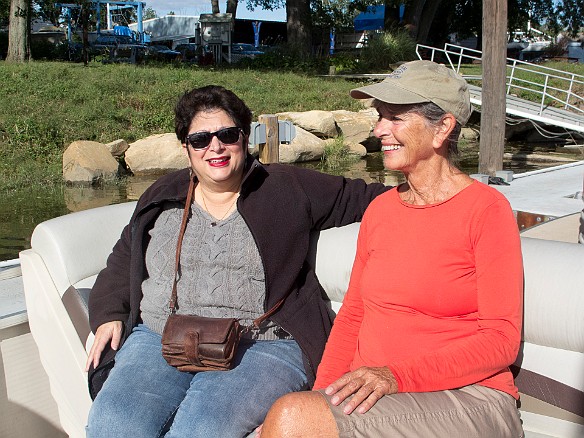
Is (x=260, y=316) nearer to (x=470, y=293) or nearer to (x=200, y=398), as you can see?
(x=200, y=398)

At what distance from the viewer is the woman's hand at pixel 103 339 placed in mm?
2701

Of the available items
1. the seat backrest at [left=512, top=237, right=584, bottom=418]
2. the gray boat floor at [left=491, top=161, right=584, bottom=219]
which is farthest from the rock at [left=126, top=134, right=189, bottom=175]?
the seat backrest at [left=512, top=237, right=584, bottom=418]

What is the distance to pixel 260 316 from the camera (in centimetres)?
264

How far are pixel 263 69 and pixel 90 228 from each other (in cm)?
1796

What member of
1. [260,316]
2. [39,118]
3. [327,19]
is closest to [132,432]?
[260,316]

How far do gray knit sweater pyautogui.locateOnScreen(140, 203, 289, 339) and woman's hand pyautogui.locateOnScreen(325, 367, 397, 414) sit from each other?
73 centimetres

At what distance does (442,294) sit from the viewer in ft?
7.04

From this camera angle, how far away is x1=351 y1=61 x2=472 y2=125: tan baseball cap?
→ 2262mm

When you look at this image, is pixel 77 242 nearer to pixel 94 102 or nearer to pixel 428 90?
pixel 428 90

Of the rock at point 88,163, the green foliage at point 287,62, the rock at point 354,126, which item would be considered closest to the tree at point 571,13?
the green foliage at point 287,62

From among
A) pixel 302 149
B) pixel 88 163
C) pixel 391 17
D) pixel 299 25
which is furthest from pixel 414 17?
pixel 88 163

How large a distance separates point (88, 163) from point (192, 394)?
8.86 m

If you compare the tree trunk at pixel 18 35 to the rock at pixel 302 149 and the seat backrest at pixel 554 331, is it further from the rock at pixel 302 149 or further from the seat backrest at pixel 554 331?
the seat backrest at pixel 554 331

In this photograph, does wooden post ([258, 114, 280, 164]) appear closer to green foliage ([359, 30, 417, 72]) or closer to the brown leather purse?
the brown leather purse
